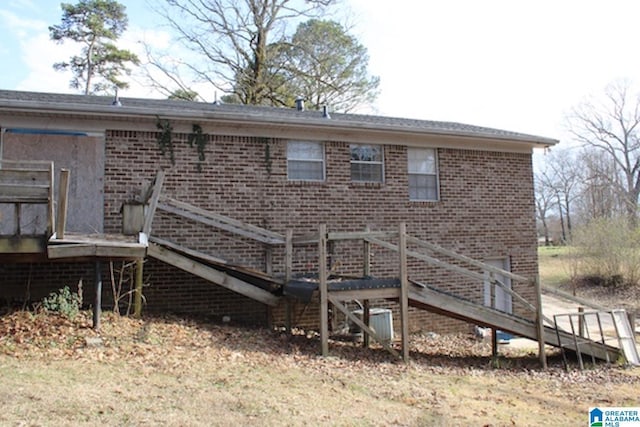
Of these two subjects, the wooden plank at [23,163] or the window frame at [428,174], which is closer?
the wooden plank at [23,163]

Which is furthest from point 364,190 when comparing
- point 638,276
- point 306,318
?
point 638,276

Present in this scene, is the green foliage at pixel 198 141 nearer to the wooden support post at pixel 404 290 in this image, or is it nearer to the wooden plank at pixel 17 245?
the wooden plank at pixel 17 245

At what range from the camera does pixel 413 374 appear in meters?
7.31

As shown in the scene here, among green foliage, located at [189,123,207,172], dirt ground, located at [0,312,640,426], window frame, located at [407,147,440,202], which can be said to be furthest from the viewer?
window frame, located at [407,147,440,202]

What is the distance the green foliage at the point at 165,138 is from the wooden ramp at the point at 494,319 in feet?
16.9

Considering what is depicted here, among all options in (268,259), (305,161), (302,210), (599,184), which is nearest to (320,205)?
(302,210)

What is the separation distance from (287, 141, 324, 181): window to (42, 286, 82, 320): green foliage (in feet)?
15.1

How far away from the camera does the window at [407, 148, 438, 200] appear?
11.4m

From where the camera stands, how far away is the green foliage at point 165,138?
9398 mm

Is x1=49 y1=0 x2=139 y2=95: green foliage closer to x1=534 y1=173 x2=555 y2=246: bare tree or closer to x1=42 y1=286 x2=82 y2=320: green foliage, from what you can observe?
x1=42 y1=286 x2=82 y2=320: green foliage

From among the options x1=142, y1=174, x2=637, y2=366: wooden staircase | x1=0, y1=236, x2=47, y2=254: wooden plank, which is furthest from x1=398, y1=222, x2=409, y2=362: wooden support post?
x1=0, y1=236, x2=47, y2=254: wooden plank

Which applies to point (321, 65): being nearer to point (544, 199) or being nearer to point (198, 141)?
point (198, 141)

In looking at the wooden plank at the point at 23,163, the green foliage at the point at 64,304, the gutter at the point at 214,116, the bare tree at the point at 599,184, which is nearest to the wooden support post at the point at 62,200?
the wooden plank at the point at 23,163

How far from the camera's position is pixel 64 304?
761 cm
